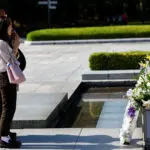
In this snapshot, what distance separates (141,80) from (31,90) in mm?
5363

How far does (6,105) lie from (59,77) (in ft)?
24.0

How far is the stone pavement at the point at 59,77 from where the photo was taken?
6.45 metres

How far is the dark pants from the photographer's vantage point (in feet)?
20.0

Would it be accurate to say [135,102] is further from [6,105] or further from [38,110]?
[38,110]

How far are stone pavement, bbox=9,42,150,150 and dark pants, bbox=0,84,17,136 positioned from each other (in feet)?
1.36

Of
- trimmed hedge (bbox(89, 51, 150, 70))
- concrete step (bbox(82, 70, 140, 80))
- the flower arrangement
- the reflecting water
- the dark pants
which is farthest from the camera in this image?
trimmed hedge (bbox(89, 51, 150, 70))

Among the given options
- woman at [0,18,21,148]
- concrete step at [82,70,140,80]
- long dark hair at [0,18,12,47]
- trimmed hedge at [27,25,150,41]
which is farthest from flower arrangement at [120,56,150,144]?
trimmed hedge at [27,25,150,41]

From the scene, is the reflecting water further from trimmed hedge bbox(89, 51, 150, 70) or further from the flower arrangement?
the flower arrangement

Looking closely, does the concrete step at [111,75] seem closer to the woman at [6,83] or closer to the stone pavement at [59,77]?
the stone pavement at [59,77]

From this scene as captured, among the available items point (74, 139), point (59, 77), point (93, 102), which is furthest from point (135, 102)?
point (59, 77)

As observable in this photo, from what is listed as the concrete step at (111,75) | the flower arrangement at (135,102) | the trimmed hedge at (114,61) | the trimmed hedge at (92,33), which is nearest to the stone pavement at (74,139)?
the flower arrangement at (135,102)

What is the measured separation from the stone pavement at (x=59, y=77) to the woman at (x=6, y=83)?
371mm

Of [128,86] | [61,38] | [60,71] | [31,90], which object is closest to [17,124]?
[31,90]

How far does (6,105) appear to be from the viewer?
20.2 ft
